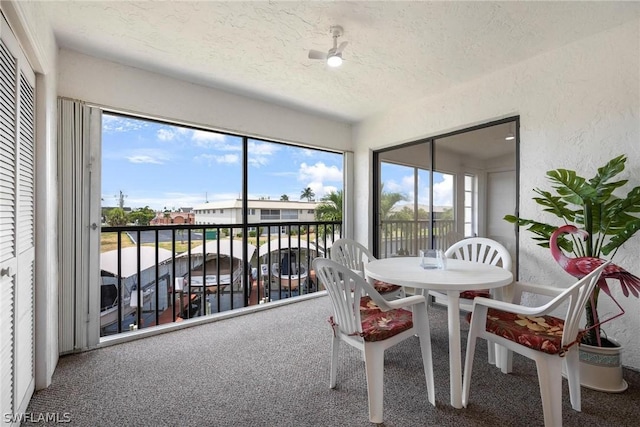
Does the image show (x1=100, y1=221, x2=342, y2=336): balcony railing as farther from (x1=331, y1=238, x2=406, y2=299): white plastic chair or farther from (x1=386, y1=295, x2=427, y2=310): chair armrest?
(x1=386, y1=295, x2=427, y2=310): chair armrest

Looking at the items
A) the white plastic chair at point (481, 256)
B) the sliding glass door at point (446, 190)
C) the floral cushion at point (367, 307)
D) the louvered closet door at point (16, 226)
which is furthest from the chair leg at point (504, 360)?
the louvered closet door at point (16, 226)

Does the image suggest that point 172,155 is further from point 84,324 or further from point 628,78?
point 628,78

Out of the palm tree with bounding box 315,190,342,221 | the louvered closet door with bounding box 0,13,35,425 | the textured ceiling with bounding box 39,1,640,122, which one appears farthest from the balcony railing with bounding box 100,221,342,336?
the textured ceiling with bounding box 39,1,640,122

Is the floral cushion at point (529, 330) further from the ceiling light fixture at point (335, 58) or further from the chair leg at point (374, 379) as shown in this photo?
the ceiling light fixture at point (335, 58)

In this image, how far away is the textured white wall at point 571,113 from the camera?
73.9 inches

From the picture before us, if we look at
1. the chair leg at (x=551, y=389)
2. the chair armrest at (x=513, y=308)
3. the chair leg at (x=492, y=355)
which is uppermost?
the chair armrest at (x=513, y=308)

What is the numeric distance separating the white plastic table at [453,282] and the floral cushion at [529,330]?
210mm

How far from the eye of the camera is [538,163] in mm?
2281

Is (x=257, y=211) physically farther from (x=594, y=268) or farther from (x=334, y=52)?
(x=594, y=268)

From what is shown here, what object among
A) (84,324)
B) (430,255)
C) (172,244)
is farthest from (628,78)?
(84,324)

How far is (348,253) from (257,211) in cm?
125

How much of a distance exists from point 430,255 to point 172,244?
2.42m

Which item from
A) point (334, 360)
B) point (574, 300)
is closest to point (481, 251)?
point (574, 300)

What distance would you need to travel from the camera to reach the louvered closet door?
125 cm
